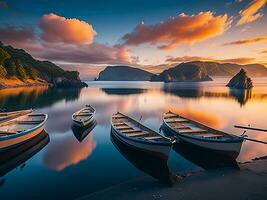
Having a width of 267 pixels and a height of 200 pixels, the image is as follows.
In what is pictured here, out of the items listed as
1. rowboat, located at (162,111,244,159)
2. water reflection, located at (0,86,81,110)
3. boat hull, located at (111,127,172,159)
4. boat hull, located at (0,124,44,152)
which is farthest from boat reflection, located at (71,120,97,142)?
water reflection, located at (0,86,81,110)

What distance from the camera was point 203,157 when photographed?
25.9 meters

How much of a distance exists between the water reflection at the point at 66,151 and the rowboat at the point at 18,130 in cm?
349

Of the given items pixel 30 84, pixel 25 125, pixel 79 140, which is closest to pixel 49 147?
pixel 79 140

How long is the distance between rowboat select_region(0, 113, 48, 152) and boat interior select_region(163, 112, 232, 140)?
2270 centimetres

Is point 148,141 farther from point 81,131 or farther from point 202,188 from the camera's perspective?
point 81,131

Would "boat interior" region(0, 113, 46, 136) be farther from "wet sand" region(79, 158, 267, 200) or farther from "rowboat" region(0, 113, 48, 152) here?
"wet sand" region(79, 158, 267, 200)

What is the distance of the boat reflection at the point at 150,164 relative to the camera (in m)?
19.5

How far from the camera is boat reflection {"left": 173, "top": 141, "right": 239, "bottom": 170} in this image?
894 inches

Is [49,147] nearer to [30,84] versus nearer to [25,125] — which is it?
[25,125]

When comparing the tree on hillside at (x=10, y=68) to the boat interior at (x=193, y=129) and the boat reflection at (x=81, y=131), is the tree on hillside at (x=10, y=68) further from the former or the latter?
the boat interior at (x=193, y=129)

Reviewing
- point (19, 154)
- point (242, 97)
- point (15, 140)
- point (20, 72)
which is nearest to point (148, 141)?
point (19, 154)

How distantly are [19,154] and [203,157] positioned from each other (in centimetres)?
2463

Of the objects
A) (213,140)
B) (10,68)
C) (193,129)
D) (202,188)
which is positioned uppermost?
(10,68)

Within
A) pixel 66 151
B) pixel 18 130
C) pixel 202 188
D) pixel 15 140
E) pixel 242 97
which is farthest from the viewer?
pixel 242 97
